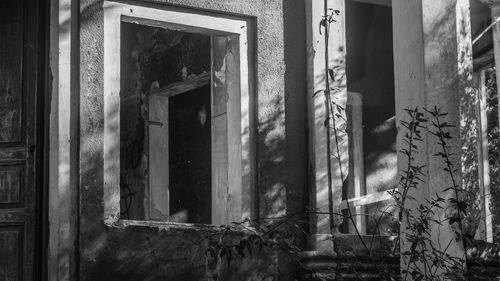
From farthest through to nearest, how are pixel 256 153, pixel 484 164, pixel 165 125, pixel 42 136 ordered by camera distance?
1. pixel 165 125
2. pixel 484 164
3. pixel 256 153
4. pixel 42 136

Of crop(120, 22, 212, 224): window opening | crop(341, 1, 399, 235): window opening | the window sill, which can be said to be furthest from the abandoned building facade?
crop(120, 22, 212, 224): window opening

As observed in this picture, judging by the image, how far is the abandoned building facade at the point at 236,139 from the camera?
647cm

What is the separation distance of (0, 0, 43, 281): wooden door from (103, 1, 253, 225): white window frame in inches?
24.0

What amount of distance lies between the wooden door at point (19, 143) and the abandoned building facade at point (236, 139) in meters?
0.01

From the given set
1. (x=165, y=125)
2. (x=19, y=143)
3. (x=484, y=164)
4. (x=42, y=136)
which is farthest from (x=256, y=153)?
(x=484, y=164)

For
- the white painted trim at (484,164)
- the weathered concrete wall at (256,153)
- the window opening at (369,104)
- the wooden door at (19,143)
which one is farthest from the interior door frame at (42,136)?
the white painted trim at (484,164)

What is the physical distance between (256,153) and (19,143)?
1972 mm

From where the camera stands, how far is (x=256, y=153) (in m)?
7.67

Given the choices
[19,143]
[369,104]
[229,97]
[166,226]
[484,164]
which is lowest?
[166,226]

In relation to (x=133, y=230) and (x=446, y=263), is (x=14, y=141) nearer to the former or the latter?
(x=133, y=230)

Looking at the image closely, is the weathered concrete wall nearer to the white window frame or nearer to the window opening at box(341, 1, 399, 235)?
the white window frame

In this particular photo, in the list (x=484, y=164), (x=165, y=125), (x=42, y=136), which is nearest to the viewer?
(x=42, y=136)

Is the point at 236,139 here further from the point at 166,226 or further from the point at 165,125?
the point at 165,125

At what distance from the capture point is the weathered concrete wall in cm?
682
